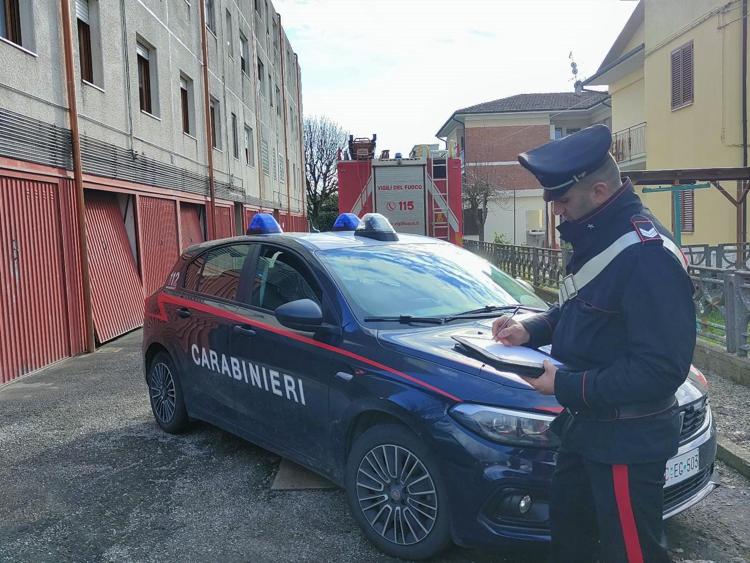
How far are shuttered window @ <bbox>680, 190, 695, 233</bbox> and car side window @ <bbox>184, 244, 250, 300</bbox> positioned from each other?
15901 mm

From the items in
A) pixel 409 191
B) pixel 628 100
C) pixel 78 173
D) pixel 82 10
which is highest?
pixel 628 100

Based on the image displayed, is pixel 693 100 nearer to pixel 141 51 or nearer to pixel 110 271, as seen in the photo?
pixel 141 51

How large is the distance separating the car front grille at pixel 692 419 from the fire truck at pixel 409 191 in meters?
7.76

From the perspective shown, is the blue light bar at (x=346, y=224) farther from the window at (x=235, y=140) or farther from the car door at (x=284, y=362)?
the window at (x=235, y=140)

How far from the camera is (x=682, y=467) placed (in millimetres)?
2881

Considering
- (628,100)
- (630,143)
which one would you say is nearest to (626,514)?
(630,143)

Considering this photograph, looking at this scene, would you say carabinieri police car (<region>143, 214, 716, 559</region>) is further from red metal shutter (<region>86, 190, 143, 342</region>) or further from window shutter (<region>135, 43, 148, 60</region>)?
window shutter (<region>135, 43, 148, 60</region>)

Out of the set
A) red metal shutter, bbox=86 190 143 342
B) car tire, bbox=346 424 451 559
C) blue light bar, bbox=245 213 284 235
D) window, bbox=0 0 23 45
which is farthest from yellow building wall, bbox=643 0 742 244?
car tire, bbox=346 424 451 559

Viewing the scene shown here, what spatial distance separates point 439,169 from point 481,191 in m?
24.9

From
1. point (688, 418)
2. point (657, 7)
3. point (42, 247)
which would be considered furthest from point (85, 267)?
point (657, 7)

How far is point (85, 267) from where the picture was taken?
9023 mm

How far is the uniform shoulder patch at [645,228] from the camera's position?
1914 mm

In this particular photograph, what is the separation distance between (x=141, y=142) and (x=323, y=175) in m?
43.1

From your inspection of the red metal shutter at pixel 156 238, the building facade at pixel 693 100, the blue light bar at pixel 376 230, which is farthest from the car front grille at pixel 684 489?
the building facade at pixel 693 100
